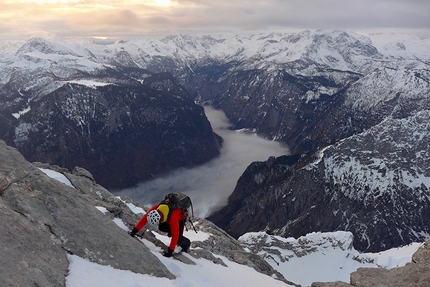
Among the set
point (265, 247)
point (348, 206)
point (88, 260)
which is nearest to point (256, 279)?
point (88, 260)

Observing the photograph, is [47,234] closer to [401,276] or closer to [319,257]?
[401,276]

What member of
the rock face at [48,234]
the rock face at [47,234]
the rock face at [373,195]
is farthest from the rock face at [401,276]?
the rock face at [373,195]

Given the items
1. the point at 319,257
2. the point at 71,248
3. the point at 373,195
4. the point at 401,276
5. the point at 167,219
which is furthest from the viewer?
the point at 373,195

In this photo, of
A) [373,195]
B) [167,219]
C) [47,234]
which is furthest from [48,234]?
[373,195]

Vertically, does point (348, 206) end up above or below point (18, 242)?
below

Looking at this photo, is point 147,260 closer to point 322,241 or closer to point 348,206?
point 322,241

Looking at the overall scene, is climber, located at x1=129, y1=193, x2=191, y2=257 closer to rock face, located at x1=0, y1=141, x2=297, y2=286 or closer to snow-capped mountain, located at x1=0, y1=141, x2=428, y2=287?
snow-capped mountain, located at x1=0, y1=141, x2=428, y2=287
